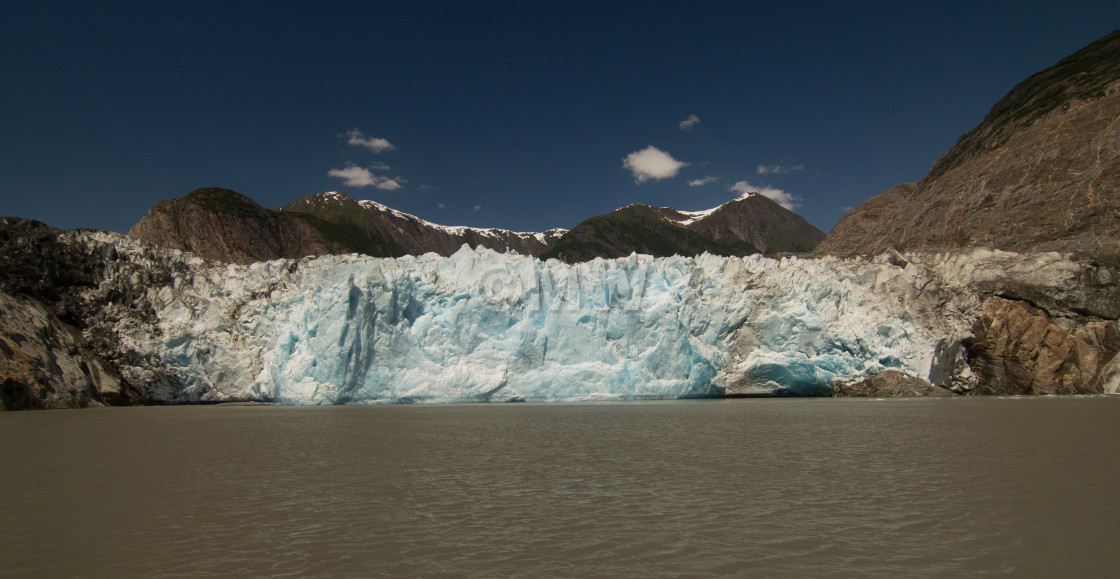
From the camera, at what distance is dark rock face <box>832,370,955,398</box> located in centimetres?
2172

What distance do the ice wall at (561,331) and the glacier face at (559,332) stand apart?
0.17 ft

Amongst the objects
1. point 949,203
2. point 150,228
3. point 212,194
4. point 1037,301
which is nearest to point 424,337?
point 1037,301

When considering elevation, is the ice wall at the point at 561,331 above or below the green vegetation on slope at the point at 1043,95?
below

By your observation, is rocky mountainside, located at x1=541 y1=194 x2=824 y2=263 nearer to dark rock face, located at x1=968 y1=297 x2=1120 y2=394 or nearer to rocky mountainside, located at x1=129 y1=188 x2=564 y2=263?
rocky mountainside, located at x1=129 y1=188 x2=564 y2=263

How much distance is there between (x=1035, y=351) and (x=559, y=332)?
16.8 metres

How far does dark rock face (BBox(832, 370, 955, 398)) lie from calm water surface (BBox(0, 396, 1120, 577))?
9.45 m

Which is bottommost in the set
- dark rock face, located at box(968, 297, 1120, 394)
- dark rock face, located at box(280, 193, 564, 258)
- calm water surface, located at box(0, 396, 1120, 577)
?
calm water surface, located at box(0, 396, 1120, 577)

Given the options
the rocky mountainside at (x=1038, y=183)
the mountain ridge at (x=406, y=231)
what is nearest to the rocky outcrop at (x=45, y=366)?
the rocky mountainside at (x=1038, y=183)

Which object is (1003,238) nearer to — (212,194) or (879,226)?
(879,226)

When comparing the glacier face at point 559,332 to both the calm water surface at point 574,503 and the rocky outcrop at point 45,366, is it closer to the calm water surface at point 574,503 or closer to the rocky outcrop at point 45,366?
the rocky outcrop at point 45,366

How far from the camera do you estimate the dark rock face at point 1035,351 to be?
70.8 feet

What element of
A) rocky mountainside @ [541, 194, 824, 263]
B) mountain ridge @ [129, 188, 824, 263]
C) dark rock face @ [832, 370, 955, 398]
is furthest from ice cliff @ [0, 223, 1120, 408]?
rocky mountainside @ [541, 194, 824, 263]

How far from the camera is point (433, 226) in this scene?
141m

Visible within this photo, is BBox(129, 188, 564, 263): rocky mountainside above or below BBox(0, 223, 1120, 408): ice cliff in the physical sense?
above
